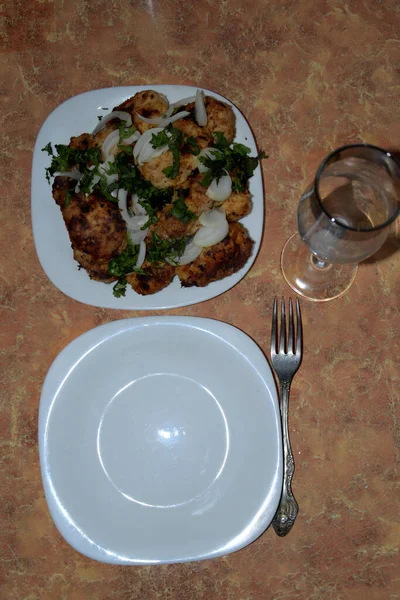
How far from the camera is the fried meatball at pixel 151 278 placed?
1.47 m

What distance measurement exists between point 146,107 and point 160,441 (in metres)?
0.99

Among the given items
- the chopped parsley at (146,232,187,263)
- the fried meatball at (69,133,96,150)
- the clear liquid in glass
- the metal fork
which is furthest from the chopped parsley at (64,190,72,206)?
the metal fork

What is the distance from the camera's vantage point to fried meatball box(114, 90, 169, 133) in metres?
1.46

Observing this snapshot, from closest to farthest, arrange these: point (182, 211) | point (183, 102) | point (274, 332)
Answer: point (182, 211), point (183, 102), point (274, 332)

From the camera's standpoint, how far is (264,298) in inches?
66.6

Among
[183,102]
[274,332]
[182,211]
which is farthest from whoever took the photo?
[274,332]

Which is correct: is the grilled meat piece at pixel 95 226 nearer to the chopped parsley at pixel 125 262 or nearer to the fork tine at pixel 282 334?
the chopped parsley at pixel 125 262

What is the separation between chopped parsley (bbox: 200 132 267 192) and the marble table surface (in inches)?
7.9

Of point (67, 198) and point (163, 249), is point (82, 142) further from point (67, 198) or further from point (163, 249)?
point (163, 249)

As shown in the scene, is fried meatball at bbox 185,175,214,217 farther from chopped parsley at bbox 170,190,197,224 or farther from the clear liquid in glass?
the clear liquid in glass

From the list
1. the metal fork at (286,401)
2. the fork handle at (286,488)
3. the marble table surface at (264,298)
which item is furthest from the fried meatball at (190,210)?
the fork handle at (286,488)

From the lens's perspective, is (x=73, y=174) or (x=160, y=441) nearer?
(x=73, y=174)

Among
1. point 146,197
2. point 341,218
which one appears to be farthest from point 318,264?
point 146,197

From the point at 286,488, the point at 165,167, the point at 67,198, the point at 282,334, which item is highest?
the point at 165,167
